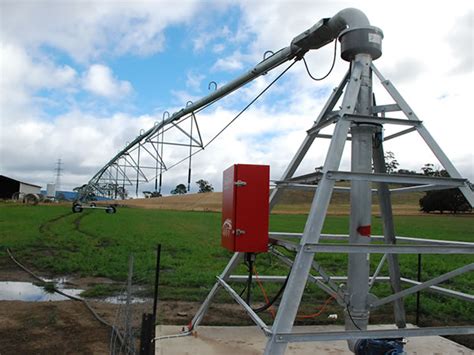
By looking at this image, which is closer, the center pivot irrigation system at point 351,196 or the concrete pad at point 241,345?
the center pivot irrigation system at point 351,196

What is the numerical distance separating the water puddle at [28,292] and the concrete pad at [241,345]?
3.50 m

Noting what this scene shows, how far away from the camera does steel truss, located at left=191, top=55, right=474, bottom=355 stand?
4.13 metres

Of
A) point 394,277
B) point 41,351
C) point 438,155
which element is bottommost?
point 41,351

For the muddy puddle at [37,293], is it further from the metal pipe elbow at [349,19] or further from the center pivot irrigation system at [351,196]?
the metal pipe elbow at [349,19]

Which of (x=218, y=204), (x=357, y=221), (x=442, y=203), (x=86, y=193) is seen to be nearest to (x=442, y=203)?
(x=442, y=203)

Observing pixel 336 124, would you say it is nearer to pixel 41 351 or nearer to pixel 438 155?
pixel 438 155

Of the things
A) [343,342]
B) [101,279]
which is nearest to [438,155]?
[343,342]

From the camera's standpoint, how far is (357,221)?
208 inches

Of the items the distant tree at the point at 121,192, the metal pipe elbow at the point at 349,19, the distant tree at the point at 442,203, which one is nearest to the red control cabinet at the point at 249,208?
the metal pipe elbow at the point at 349,19

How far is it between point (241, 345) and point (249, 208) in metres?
2.33

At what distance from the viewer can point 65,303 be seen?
852 centimetres

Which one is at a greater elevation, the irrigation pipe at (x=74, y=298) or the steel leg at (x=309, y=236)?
the steel leg at (x=309, y=236)

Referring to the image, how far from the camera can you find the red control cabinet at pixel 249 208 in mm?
5242

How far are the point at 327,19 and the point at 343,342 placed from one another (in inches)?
182
